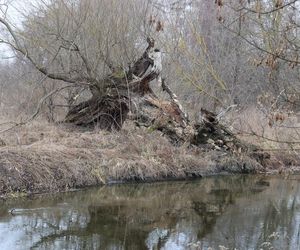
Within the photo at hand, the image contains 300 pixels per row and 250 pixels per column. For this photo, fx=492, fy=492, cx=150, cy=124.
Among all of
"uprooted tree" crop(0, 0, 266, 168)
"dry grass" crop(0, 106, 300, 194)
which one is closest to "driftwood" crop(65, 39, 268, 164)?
"uprooted tree" crop(0, 0, 266, 168)

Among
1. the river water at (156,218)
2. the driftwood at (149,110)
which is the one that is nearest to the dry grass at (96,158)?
the driftwood at (149,110)

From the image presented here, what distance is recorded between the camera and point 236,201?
475 inches

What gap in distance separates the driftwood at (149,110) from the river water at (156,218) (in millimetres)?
2028

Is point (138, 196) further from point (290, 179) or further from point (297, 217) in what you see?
point (290, 179)

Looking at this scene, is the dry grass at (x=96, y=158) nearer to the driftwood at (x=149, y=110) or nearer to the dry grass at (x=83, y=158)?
the dry grass at (x=83, y=158)

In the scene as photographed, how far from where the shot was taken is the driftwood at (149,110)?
47.8ft

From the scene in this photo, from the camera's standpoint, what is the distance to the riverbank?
11.3 metres

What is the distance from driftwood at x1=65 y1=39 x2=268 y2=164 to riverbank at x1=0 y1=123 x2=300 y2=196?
0.35 meters

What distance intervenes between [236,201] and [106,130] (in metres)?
5.14

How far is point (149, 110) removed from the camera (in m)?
14.8

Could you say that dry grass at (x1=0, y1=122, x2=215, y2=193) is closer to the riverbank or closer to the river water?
the riverbank

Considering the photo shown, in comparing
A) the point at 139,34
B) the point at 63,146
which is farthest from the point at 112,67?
the point at 63,146

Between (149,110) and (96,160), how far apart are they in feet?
9.05

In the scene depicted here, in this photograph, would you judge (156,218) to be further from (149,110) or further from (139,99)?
(139,99)
